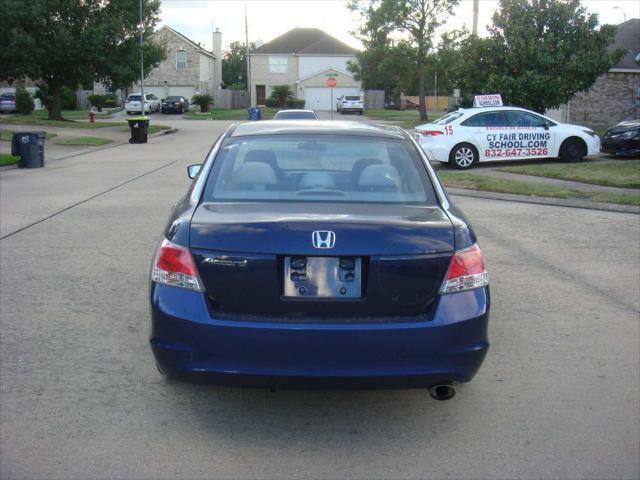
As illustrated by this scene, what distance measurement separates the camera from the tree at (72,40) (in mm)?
36312

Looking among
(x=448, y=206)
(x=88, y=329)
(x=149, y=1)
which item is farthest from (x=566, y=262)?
(x=149, y=1)

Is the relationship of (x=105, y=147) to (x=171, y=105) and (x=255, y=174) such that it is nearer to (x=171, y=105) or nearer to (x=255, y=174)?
(x=255, y=174)

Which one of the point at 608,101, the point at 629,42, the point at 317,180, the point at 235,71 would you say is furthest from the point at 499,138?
the point at 235,71

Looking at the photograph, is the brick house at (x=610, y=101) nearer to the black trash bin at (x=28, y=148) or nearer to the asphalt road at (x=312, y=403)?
the black trash bin at (x=28, y=148)

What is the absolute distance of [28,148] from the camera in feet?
66.6

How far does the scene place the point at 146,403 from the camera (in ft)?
15.5

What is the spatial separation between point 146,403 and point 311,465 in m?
1.26

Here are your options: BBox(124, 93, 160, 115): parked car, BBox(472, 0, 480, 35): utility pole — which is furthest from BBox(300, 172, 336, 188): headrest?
BBox(124, 93, 160, 115): parked car

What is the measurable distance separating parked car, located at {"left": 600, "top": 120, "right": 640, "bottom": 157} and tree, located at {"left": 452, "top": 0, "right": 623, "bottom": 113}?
224 inches

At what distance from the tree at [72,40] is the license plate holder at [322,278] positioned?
35454 millimetres

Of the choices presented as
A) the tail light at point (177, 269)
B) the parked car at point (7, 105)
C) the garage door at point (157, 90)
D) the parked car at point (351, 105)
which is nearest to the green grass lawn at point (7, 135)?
the parked car at point (7, 105)

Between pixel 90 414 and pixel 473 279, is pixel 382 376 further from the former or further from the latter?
pixel 90 414

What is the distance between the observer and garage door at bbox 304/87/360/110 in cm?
7656

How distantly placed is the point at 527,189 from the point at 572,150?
5950 mm
